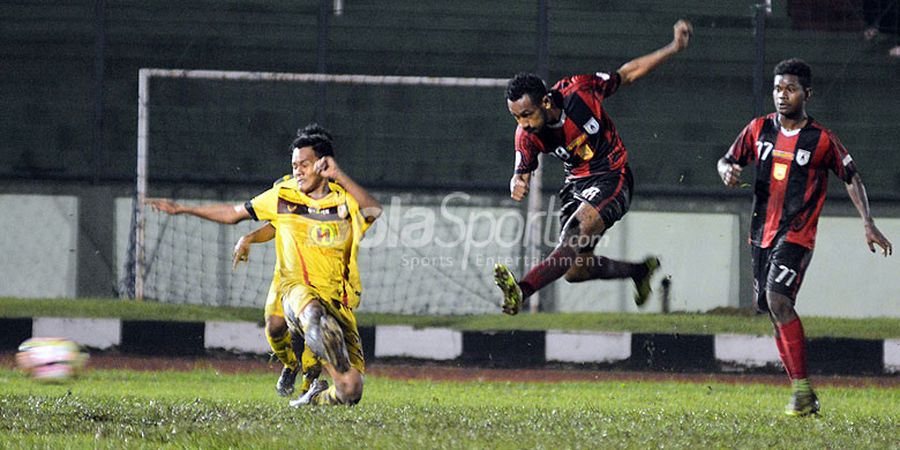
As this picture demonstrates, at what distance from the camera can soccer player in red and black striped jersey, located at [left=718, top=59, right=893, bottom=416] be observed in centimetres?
873

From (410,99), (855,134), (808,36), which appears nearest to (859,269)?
(855,134)

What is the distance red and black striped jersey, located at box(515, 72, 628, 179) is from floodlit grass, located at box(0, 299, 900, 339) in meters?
3.81

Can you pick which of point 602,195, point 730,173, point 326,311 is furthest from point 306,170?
point 730,173

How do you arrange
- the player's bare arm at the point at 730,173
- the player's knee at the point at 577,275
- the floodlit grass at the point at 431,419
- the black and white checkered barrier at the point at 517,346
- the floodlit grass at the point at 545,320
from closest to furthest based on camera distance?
the floodlit grass at the point at 431,419 → the player's bare arm at the point at 730,173 → the player's knee at the point at 577,275 → the black and white checkered barrier at the point at 517,346 → the floodlit grass at the point at 545,320

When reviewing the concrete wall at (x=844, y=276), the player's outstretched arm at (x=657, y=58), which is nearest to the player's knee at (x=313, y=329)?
the player's outstretched arm at (x=657, y=58)

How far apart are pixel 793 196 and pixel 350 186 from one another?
2382mm

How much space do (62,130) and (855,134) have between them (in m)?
7.03

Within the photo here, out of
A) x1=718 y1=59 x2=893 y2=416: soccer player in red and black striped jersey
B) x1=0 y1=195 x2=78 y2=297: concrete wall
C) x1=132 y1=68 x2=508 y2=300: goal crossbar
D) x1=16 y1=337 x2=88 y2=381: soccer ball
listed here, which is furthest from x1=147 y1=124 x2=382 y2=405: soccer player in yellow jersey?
x1=0 y1=195 x2=78 y2=297: concrete wall

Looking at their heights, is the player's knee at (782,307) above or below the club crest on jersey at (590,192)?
below

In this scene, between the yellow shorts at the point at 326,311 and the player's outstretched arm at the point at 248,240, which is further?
the player's outstretched arm at the point at 248,240

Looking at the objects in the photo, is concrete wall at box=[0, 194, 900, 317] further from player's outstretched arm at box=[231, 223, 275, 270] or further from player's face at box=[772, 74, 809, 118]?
player's face at box=[772, 74, 809, 118]

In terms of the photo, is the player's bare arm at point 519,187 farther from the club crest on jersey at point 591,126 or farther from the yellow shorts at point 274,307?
the yellow shorts at point 274,307

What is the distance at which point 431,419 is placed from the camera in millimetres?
7504

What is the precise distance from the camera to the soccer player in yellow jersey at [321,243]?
27.8 feet
